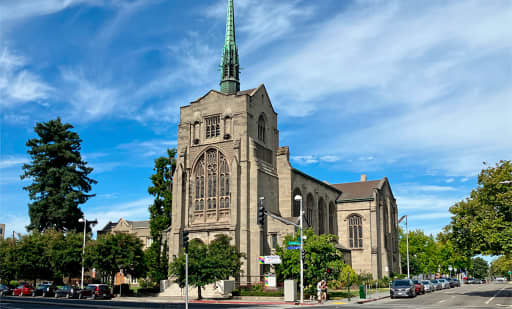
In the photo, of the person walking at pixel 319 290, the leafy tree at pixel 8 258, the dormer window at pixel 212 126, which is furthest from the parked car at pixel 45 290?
the person walking at pixel 319 290

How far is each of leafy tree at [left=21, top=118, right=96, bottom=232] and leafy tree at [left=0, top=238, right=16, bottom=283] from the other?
6.23 metres

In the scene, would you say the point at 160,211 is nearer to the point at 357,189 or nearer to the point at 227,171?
the point at 227,171

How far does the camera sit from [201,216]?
53.0 meters

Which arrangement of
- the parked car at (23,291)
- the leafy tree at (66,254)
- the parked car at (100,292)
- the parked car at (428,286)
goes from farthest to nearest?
the leafy tree at (66,254) < the parked car at (428,286) < the parked car at (23,291) < the parked car at (100,292)

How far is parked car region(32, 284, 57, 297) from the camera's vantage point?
4825 cm

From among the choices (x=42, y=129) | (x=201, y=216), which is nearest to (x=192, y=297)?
(x=201, y=216)

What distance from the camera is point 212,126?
181 ft

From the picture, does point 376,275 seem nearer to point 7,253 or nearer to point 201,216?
point 201,216

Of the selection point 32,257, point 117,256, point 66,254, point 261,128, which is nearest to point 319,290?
point 117,256

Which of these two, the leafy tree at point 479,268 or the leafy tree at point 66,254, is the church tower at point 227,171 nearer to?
the leafy tree at point 66,254

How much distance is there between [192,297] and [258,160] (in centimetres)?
1705

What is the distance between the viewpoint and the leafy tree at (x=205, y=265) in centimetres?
4022

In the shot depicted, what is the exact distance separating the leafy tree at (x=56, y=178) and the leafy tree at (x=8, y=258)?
20.4 feet

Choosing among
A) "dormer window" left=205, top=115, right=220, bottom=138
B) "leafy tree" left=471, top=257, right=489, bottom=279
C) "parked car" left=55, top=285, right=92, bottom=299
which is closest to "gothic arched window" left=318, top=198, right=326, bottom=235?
"dormer window" left=205, top=115, right=220, bottom=138
